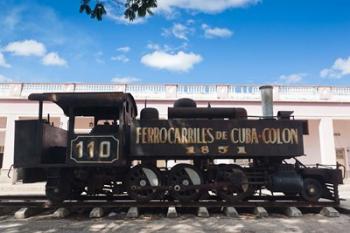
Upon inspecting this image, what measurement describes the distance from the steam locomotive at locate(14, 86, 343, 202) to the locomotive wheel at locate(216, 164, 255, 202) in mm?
23

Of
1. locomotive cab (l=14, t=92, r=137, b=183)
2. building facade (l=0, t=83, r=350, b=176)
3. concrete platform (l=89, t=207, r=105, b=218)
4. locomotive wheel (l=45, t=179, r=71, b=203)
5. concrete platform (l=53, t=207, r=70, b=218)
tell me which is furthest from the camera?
building facade (l=0, t=83, r=350, b=176)

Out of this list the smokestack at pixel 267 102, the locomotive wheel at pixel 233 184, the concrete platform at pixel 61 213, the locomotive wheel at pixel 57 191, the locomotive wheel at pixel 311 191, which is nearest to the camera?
the concrete platform at pixel 61 213

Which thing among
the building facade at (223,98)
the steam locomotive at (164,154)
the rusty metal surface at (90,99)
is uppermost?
the building facade at (223,98)

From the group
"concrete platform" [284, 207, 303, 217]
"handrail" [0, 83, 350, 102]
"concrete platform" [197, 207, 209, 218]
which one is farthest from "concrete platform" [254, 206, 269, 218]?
"handrail" [0, 83, 350, 102]

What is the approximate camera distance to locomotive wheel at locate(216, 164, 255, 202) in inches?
308

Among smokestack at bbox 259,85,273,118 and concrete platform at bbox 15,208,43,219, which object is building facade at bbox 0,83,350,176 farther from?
concrete platform at bbox 15,208,43,219

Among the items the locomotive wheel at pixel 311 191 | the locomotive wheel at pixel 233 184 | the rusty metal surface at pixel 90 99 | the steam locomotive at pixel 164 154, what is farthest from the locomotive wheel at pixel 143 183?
the locomotive wheel at pixel 311 191

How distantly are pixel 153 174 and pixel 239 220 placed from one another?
2.23 m

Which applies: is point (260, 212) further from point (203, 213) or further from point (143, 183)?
point (143, 183)

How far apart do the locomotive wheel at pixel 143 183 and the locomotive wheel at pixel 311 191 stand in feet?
11.5

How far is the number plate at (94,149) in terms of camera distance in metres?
7.45


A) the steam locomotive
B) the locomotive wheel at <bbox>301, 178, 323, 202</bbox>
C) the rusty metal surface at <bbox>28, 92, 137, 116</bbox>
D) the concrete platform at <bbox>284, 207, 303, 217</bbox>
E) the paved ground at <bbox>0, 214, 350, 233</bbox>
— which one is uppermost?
the rusty metal surface at <bbox>28, 92, 137, 116</bbox>

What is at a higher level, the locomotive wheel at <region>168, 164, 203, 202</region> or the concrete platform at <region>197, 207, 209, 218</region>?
the locomotive wheel at <region>168, 164, 203, 202</region>

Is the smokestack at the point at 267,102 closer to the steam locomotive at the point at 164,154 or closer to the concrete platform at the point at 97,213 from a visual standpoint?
the steam locomotive at the point at 164,154
